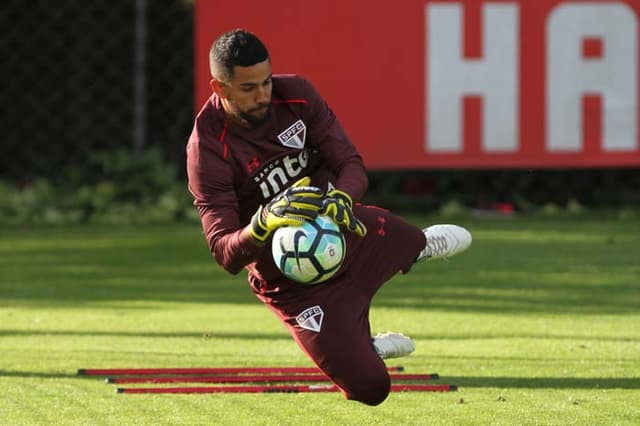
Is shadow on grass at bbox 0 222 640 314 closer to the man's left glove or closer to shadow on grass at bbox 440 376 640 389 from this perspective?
shadow on grass at bbox 440 376 640 389

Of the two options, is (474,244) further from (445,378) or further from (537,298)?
(445,378)

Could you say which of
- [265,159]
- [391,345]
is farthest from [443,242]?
[265,159]

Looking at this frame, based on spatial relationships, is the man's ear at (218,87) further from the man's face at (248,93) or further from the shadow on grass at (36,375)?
the shadow on grass at (36,375)

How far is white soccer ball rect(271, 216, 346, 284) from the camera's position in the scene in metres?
4.68

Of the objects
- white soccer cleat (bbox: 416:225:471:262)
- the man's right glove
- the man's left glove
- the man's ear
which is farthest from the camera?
white soccer cleat (bbox: 416:225:471:262)

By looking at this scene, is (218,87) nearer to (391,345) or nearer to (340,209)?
(340,209)

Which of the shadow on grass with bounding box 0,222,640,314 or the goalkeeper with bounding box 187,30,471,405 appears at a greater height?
the goalkeeper with bounding box 187,30,471,405

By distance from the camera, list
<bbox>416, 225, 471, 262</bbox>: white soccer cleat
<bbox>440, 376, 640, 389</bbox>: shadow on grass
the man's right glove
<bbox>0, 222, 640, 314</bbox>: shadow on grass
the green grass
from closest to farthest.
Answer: the man's right glove, the green grass, <bbox>440, 376, 640, 389</bbox>: shadow on grass, <bbox>416, 225, 471, 262</bbox>: white soccer cleat, <bbox>0, 222, 640, 314</bbox>: shadow on grass

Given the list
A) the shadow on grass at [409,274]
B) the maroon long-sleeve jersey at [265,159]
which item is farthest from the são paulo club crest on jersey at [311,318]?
the shadow on grass at [409,274]

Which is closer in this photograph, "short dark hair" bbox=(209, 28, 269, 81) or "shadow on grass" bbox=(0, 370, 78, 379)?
"short dark hair" bbox=(209, 28, 269, 81)

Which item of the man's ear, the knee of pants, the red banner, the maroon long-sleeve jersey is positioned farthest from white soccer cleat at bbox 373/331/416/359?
the red banner

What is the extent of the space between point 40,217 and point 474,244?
13.4ft

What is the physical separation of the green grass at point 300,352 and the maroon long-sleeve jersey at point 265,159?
2.51 ft

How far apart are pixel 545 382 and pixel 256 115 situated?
1.68 m
